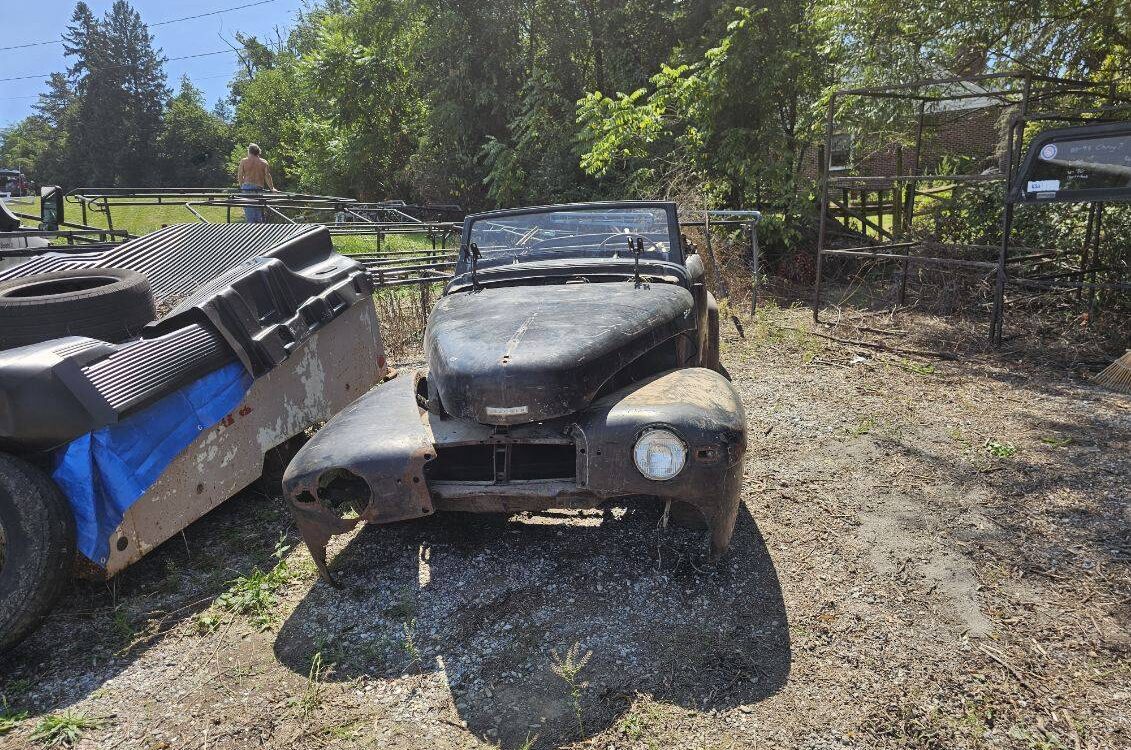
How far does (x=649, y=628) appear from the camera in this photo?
2885 mm

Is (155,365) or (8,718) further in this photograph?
(155,365)

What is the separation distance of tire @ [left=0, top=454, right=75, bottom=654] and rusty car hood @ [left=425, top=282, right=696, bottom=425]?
1.58 m

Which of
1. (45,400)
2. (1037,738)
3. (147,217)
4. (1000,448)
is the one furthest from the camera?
(147,217)

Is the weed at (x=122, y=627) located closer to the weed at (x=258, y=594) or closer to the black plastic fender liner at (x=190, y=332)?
the weed at (x=258, y=594)

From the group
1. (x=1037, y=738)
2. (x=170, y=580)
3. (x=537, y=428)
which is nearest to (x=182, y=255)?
(x=170, y=580)

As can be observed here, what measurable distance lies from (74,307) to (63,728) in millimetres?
2039

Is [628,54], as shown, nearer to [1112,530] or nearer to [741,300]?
[741,300]

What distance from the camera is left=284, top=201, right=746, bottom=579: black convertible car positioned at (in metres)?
2.85

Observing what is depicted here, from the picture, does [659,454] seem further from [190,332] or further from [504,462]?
[190,332]

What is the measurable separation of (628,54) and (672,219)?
12.2 meters

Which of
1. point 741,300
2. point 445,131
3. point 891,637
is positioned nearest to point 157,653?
point 891,637

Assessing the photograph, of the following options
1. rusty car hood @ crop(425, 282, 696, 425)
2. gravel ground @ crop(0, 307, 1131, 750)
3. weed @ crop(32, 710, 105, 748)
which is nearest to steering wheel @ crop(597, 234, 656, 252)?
rusty car hood @ crop(425, 282, 696, 425)

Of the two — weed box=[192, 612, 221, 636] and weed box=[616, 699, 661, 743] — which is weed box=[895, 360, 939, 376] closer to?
weed box=[616, 699, 661, 743]

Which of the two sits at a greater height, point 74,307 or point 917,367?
point 74,307
